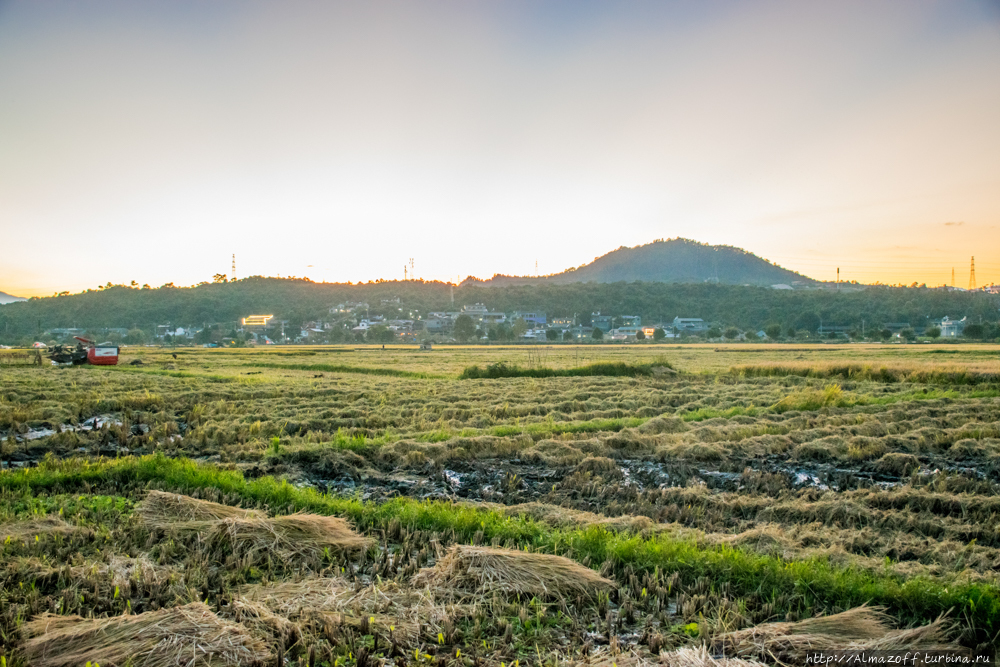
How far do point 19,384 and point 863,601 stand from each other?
1122 inches

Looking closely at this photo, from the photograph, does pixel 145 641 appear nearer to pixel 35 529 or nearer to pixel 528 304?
pixel 35 529

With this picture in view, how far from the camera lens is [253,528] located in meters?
5.68

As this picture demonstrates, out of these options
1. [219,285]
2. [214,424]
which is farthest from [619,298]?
[214,424]

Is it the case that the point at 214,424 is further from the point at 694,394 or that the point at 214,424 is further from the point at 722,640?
the point at 694,394

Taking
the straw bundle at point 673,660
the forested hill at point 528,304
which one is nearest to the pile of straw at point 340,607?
the straw bundle at point 673,660

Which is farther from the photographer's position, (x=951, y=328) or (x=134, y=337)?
(x=134, y=337)

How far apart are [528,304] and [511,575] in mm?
169134

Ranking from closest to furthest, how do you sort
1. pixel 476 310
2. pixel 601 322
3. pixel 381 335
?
1. pixel 381 335
2. pixel 601 322
3. pixel 476 310

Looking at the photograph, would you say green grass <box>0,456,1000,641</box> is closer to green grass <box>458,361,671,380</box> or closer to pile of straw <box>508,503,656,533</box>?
pile of straw <box>508,503,656,533</box>

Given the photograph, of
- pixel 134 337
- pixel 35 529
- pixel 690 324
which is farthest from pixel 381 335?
pixel 35 529

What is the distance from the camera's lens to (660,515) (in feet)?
23.7

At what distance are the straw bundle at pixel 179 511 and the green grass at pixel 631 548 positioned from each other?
2.67ft

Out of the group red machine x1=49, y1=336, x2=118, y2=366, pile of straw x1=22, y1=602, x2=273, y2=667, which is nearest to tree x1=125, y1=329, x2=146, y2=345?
red machine x1=49, y1=336, x2=118, y2=366

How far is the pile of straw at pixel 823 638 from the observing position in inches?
147
